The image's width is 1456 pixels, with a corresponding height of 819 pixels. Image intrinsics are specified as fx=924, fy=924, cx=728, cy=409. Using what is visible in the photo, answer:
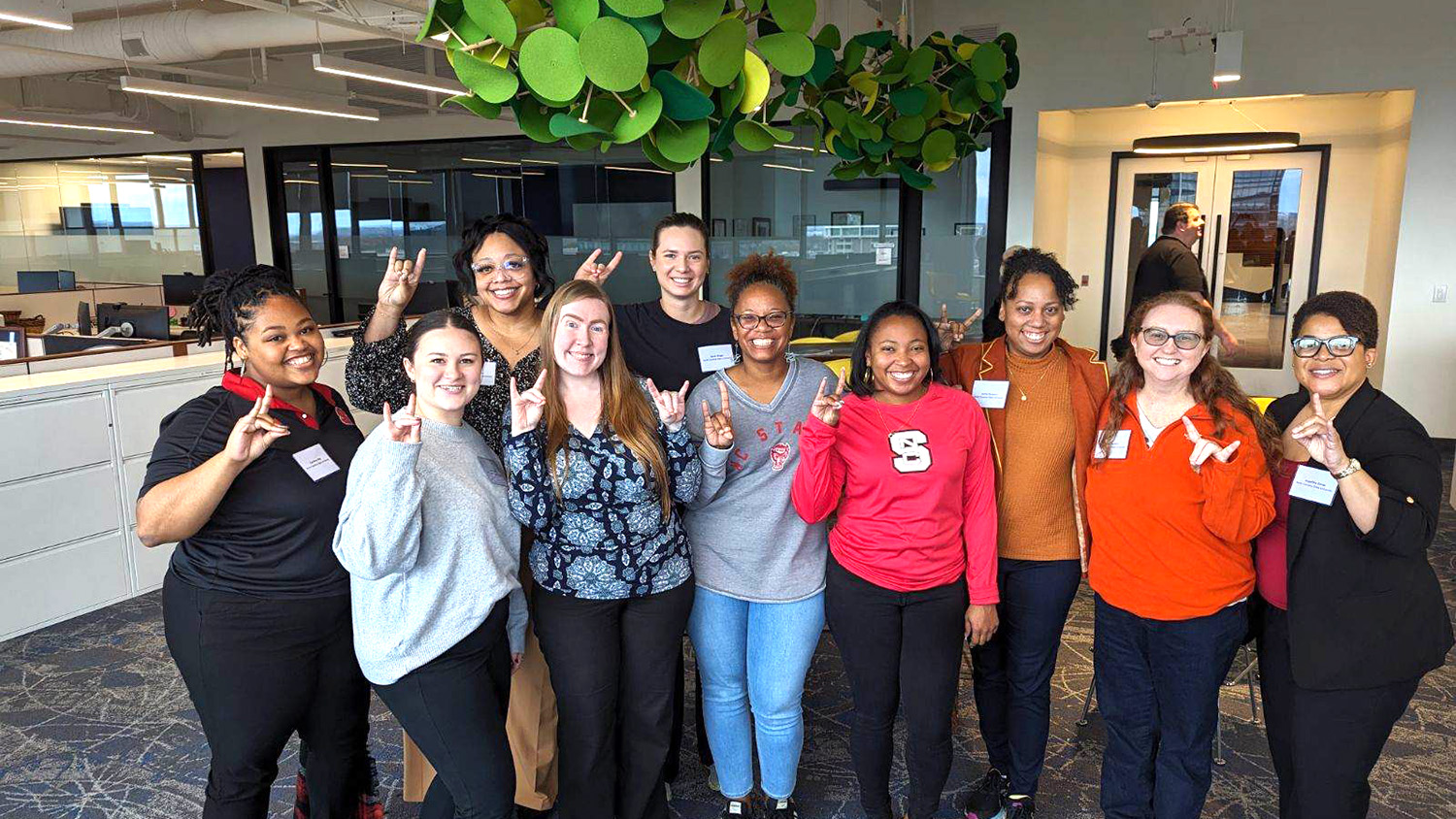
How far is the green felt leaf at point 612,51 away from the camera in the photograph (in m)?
1.23

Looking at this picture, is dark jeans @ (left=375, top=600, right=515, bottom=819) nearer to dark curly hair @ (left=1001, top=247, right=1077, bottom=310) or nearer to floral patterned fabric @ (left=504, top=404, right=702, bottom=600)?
floral patterned fabric @ (left=504, top=404, right=702, bottom=600)

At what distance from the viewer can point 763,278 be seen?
2627 mm

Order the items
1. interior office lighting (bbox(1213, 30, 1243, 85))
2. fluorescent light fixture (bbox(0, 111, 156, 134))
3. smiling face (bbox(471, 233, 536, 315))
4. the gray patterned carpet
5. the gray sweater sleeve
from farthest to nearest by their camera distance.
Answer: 1. fluorescent light fixture (bbox(0, 111, 156, 134))
2. interior office lighting (bbox(1213, 30, 1243, 85))
3. the gray patterned carpet
4. smiling face (bbox(471, 233, 536, 315))
5. the gray sweater sleeve

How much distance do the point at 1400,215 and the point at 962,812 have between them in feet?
21.1

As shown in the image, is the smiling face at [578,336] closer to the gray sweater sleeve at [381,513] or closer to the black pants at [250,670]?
the gray sweater sleeve at [381,513]

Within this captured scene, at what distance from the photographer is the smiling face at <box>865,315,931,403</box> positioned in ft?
7.55

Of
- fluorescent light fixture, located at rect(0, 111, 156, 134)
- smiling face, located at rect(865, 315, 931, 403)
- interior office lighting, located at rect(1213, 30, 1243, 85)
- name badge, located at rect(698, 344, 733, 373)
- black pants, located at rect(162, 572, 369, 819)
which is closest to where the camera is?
black pants, located at rect(162, 572, 369, 819)

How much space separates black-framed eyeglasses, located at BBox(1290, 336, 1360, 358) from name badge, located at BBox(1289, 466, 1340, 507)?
0.82 feet

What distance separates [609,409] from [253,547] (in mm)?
820

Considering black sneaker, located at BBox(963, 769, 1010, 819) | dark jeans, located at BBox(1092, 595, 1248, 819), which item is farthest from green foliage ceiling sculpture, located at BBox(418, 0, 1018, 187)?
black sneaker, located at BBox(963, 769, 1010, 819)

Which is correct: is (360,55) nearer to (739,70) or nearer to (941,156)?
(941,156)

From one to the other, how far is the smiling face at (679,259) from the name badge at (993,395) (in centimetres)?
88

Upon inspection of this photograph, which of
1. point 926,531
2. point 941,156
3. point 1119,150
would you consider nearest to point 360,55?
point 1119,150

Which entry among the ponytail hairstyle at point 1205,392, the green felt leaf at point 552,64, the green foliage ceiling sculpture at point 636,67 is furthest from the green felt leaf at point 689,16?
the ponytail hairstyle at point 1205,392
